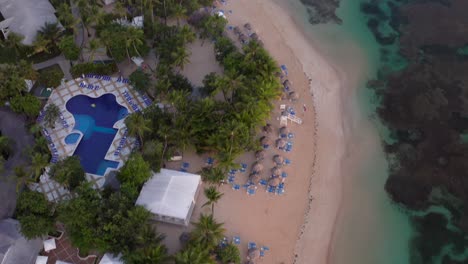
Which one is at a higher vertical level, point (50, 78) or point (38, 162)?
point (50, 78)

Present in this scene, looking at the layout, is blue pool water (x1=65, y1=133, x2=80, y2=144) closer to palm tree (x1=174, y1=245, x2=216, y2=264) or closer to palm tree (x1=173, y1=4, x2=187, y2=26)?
palm tree (x1=174, y1=245, x2=216, y2=264)

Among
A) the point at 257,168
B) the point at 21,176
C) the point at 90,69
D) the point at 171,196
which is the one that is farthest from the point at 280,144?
the point at 21,176

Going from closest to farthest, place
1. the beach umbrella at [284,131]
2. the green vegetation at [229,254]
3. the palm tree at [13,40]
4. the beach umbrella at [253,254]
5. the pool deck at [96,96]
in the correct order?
the green vegetation at [229,254], the beach umbrella at [253,254], the pool deck at [96,96], the beach umbrella at [284,131], the palm tree at [13,40]


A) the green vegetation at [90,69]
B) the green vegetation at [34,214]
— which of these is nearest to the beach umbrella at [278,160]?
the green vegetation at [34,214]

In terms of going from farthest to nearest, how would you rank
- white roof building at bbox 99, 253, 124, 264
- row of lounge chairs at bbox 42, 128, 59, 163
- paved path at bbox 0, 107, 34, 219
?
row of lounge chairs at bbox 42, 128, 59, 163 < paved path at bbox 0, 107, 34, 219 < white roof building at bbox 99, 253, 124, 264

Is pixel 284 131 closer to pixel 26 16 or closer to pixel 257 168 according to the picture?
pixel 257 168

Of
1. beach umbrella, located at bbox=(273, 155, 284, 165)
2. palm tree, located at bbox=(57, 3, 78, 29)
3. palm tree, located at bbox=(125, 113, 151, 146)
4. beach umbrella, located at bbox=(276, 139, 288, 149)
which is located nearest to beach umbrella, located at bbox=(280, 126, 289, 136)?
beach umbrella, located at bbox=(276, 139, 288, 149)

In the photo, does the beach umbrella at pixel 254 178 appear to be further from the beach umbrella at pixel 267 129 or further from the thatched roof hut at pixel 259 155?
the beach umbrella at pixel 267 129
